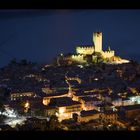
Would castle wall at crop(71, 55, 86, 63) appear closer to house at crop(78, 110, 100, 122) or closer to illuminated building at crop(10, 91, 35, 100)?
illuminated building at crop(10, 91, 35, 100)

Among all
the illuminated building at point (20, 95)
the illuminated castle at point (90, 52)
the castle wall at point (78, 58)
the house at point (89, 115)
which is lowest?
the house at point (89, 115)

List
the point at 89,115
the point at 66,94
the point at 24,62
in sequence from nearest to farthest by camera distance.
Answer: the point at 89,115
the point at 66,94
the point at 24,62

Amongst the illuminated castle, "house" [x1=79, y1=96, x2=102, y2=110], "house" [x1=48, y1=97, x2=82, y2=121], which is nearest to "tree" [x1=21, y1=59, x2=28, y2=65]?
"house" [x1=48, y1=97, x2=82, y2=121]

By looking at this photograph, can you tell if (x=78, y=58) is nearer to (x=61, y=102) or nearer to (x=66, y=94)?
(x=66, y=94)

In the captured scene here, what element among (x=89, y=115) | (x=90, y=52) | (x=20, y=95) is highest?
(x=90, y=52)

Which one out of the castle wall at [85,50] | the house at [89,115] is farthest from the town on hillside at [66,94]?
the castle wall at [85,50]

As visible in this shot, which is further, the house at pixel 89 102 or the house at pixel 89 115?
the house at pixel 89 102

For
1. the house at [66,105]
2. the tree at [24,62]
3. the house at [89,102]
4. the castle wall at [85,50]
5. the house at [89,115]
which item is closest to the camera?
the house at [89,115]

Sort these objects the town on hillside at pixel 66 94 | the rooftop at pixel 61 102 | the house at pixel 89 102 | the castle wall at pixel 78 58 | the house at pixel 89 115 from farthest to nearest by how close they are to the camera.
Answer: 1. the castle wall at pixel 78 58
2. the rooftop at pixel 61 102
3. the house at pixel 89 102
4. the town on hillside at pixel 66 94
5. the house at pixel 89 115

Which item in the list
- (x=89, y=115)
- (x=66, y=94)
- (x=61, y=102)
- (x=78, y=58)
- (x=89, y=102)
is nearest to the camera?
(x=89, y=115)

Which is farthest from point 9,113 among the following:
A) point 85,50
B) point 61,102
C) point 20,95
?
point 85,50

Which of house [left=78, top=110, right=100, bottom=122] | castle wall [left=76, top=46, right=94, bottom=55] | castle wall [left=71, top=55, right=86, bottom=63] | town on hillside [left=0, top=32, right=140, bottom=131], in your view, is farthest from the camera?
castle wall [left=76, top=46, right=94, bottom=55]

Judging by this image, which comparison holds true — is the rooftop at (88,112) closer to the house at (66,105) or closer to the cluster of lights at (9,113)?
the house at (66,105)
